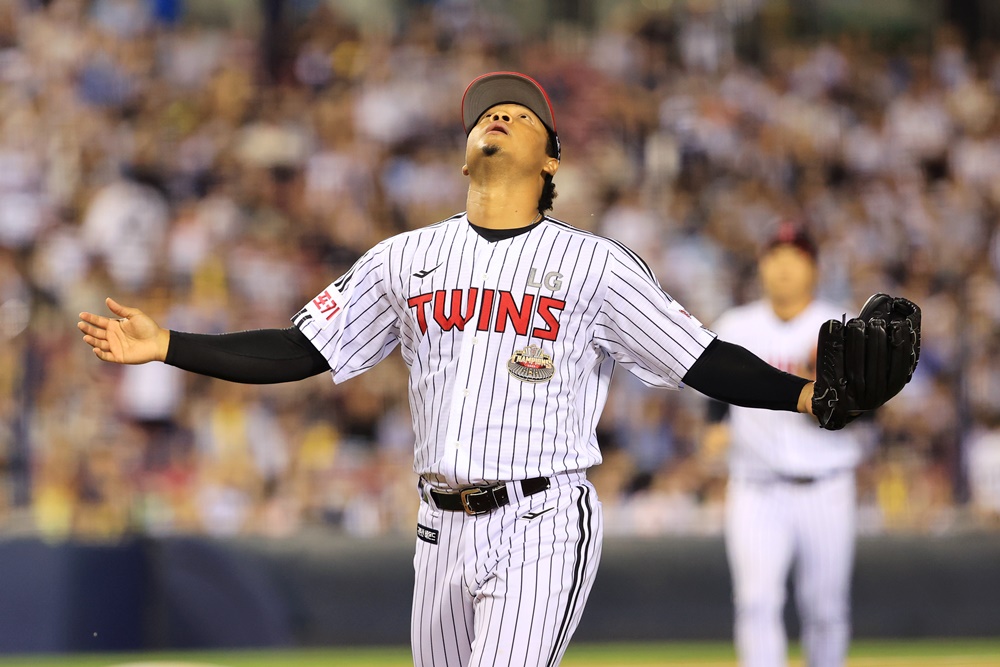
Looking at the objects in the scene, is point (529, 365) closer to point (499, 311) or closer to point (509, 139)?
point (499, 311)

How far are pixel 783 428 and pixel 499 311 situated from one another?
3.17 meters

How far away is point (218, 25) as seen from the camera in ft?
40.0

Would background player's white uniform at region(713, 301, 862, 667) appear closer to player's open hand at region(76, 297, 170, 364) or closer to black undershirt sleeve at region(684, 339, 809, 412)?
black undershirt sleeve at region(684, 339, 809, 412)

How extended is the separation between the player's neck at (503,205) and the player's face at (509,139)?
0.06 meters

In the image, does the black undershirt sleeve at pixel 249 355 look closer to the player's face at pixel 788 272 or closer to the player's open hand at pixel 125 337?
the player's open hand at pixel 125 337

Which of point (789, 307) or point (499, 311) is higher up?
point (789, 307)

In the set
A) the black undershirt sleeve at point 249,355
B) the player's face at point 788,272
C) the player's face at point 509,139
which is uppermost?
the player's face at point 788,272

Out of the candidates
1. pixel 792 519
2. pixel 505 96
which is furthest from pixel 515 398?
pixel 792 519

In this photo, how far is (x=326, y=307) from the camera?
3.74 metres

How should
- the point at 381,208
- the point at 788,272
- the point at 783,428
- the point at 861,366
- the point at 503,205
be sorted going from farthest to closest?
1. the point at 381,208
2. the point at 788,272
3. the point at 783,428
4. the point at 503,205
5. the point at 861,366

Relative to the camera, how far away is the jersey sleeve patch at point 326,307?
12.2ft

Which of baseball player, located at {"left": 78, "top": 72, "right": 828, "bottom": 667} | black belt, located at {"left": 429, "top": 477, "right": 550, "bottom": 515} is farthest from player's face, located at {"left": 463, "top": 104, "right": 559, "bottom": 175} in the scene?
black belt, located at {"left": 429, "top": 477, "right": 550, "bottom": 515}

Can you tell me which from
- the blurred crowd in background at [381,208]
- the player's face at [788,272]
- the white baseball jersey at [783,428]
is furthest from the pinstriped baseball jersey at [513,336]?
the blurred crowd in background at [381,208]

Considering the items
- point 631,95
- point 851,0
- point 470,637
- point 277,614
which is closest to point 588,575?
point 470,637
